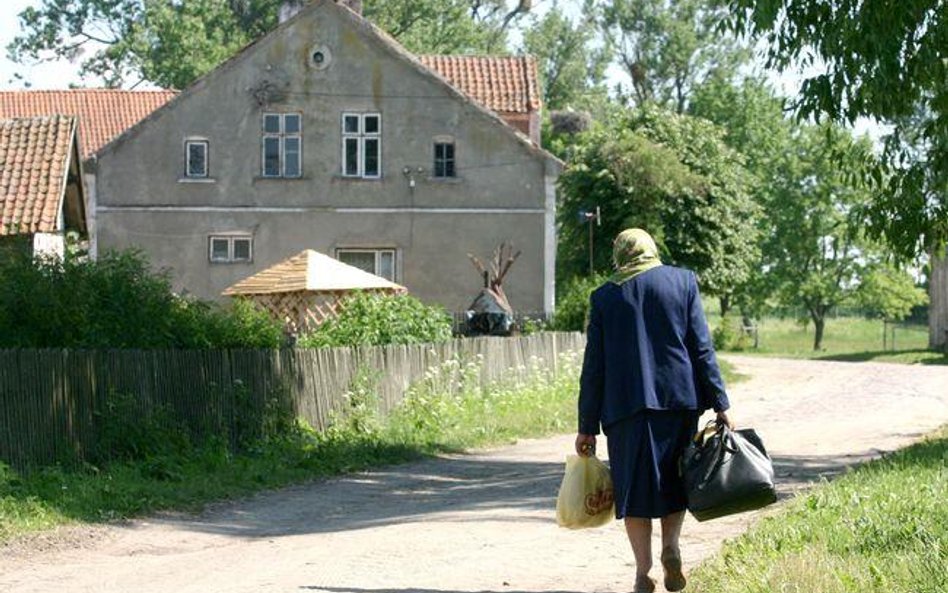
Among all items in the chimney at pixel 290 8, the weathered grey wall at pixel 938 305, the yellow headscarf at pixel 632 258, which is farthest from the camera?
the weathered grey wall at pixel 938 305

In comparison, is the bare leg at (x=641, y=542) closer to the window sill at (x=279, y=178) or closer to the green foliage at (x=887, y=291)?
the window sill at (x=279, y=178)

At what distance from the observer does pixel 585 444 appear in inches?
376

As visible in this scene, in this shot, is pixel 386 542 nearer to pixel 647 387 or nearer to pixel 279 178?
pixel 647 387

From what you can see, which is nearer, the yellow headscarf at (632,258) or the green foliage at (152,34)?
the yellow headscarf at (632,258)

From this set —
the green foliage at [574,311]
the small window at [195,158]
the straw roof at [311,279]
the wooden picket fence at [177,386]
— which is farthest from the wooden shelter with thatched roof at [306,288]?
the small window at [195,158]

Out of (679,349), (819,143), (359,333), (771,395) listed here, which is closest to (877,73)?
(679,349)

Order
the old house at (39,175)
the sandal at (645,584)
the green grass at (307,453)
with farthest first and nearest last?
1. the old house at (39,175)
2. the green grass at (307,453)
3. the sandal at (645,584)

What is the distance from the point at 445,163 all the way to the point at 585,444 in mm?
33076

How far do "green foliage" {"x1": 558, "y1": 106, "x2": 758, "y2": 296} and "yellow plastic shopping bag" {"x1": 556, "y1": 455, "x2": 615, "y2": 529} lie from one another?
109ft

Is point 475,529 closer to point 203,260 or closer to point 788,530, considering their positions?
point 788,530

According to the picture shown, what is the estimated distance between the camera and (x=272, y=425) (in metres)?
19.6

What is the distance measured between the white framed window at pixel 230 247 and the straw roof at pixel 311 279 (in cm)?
887

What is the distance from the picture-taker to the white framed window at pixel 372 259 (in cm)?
4222

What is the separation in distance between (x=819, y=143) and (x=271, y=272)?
43.3m
